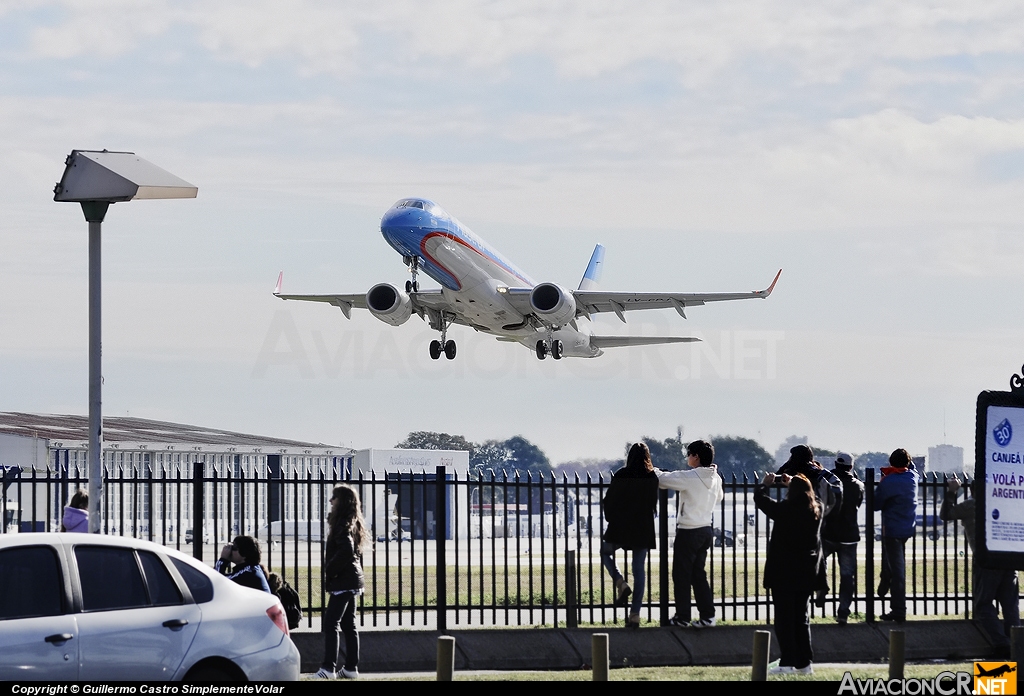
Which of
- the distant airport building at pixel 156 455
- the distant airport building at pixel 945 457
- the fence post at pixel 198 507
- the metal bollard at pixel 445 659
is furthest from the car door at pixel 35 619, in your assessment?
the distant airport building at pixel 945 457

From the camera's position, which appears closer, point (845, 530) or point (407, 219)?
point (845, 530)

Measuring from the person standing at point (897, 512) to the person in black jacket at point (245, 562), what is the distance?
6.93 meters

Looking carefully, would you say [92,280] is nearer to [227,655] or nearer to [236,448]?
[227,655]

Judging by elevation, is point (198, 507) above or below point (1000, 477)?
below

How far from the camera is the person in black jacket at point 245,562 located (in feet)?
34.9

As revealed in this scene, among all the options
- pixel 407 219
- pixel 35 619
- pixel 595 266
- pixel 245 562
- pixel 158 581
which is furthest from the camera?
pixel 595 266

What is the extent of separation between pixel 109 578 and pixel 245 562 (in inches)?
105

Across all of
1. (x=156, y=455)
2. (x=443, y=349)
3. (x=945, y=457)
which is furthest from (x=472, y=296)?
(x=945, y=457)

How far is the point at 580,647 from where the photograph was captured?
12953 mm

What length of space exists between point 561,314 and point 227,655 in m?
30.8

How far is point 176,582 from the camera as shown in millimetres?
8438

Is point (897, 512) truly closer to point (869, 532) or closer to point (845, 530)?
point (869, 532)

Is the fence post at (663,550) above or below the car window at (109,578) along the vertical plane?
below

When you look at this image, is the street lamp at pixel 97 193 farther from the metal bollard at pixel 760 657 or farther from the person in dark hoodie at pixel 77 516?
the metal bollard at pixel 760 657
